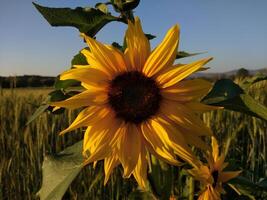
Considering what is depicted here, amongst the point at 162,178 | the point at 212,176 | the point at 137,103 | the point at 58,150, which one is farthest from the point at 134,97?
the point at 58,150

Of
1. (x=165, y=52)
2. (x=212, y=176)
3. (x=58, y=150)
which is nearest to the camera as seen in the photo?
(x=165, y=52)

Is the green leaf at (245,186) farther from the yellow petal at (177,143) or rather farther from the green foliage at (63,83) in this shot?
the green foliage at (63,83)

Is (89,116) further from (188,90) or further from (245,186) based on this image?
(245,186)

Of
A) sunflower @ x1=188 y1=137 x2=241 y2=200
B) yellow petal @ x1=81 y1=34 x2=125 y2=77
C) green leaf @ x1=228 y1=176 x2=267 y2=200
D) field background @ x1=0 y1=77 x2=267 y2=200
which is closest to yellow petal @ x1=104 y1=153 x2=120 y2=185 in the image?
yellow petal @ x1=81 y1=34 x2=125 y2=77

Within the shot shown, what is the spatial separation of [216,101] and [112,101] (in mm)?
139

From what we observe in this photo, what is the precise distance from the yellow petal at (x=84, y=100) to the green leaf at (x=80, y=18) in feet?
0.28

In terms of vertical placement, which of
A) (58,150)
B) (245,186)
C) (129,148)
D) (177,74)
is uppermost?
(177,74)

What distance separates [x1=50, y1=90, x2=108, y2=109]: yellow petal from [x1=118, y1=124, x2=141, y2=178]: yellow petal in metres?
0.05

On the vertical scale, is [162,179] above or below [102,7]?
below

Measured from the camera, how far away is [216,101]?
1.85 ft

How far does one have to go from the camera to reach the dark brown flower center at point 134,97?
0.58 meters

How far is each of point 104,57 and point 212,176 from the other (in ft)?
1.24

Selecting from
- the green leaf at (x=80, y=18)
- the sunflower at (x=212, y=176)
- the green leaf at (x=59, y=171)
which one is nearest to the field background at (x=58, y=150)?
the sunflower at (x=212, y=176)

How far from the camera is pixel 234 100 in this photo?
21.7 inches
